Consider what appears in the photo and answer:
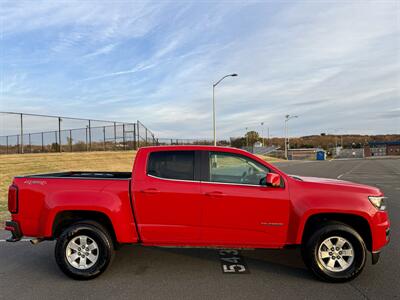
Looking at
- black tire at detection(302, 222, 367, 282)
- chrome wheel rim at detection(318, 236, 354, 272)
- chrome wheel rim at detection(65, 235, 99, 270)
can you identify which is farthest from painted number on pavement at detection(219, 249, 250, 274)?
chrome wheel rim at detection(65, 235, 99, 270)

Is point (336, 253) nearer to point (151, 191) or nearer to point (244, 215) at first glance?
point (244, 215)

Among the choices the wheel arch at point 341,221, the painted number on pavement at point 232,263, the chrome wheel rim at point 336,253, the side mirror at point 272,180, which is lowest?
the painted number on pavement at point 232,263

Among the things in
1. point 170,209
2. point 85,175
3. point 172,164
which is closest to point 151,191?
point 170,209

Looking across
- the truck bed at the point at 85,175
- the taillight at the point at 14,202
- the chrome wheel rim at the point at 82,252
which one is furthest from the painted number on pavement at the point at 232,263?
the taillight at the point at 14,202

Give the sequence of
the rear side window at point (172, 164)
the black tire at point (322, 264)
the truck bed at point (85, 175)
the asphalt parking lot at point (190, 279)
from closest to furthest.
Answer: the asphalt parking lot at point (190, 279)
the black tire at point (322, 264)
the rear side window at point (172, 164)
the truck bed at point (85, 175)

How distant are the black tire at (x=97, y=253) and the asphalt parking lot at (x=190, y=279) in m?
0.12

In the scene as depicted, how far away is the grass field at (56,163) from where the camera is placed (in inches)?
677

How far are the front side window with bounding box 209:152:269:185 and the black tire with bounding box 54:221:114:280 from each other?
1.74m

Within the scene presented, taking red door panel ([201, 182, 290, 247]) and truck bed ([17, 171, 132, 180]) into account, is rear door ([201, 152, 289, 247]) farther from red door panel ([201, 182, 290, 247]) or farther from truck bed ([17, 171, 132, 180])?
truck bed ([17, 171, 132, 180])

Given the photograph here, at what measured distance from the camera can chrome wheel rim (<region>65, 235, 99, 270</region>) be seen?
454 cm

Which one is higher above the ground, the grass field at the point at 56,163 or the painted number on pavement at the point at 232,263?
the grass field at the point at 56,163

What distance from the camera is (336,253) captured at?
437 centimetres

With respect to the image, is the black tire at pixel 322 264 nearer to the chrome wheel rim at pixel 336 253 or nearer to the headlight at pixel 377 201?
the chrome wheel rim at pixel 336 253

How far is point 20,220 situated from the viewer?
467 centimetres
